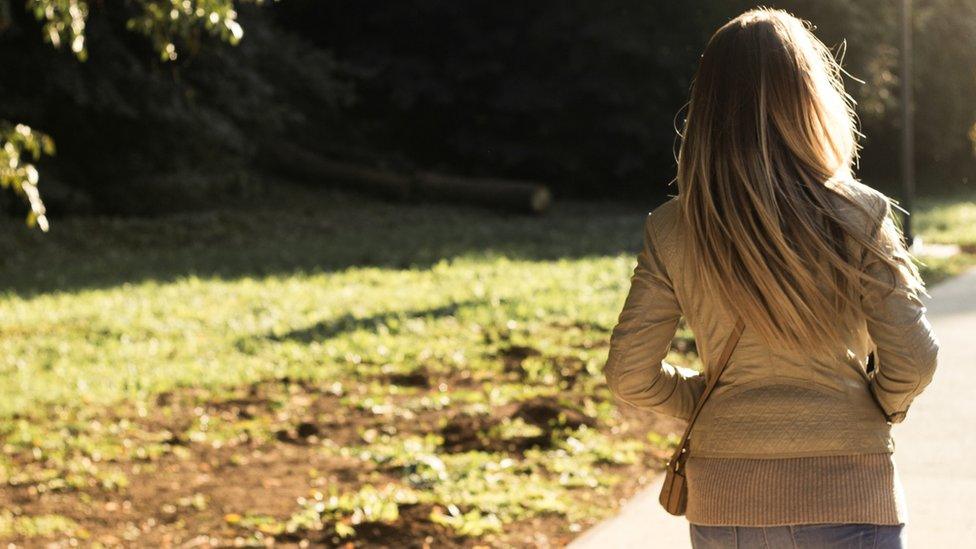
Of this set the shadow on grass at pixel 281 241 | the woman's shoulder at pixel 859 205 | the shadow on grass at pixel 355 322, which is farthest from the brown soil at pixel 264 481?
the shadow on grass at pixel 281 241

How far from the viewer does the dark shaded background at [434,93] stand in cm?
1748

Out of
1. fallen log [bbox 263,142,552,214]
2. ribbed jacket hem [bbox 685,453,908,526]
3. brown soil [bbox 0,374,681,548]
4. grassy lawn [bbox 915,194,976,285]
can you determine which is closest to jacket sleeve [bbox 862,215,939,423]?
ribbed jacket hem [bbox 685,453,908,526]

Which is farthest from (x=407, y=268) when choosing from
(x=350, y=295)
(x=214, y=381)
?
(x=214, y=381)

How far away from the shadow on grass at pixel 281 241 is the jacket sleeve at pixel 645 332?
10629mm

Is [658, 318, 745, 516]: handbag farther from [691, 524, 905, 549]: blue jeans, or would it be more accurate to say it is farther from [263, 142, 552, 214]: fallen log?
[263, 142, 552, 214]: fallen log

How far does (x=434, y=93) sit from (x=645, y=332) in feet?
77.1

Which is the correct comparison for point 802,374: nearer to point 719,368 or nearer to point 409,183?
point 719,368

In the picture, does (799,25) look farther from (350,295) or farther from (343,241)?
(343,241)

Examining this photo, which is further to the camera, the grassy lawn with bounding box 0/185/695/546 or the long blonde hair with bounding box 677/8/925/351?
the grassy lawn with bounding box 0/185/695/546

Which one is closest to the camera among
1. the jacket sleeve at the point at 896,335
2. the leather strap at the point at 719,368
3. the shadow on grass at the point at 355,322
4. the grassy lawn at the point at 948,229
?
the jacket sleeve at the point at 896,335

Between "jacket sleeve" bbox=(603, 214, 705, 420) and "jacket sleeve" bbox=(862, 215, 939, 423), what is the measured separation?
349mm

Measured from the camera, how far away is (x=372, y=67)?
25.5 meters

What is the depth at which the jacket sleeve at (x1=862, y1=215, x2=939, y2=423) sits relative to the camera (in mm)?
2066

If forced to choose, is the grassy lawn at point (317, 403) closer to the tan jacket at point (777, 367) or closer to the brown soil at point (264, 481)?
the brown soil at point (264, 481)
